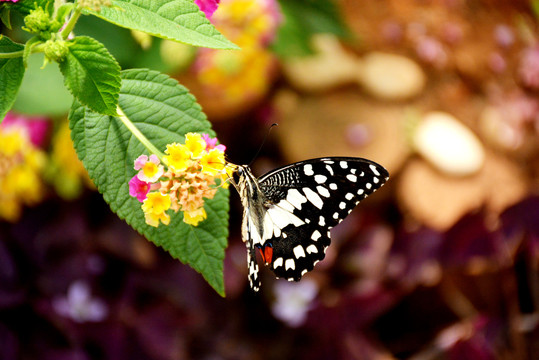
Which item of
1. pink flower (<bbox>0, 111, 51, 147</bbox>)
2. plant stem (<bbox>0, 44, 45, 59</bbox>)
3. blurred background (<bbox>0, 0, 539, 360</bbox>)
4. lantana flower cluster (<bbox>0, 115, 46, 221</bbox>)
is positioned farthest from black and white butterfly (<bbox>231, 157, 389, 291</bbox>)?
pink flower (<bbox>0, 111, 51, 147</bbox>)

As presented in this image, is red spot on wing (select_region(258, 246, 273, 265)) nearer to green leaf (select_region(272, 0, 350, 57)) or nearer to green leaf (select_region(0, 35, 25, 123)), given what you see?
green leaf (select_region(0, 35, 25, 123))

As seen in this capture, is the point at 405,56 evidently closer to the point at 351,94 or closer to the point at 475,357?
the point at 351,94

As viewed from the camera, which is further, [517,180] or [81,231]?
[517,180]

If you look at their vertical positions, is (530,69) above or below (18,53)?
below

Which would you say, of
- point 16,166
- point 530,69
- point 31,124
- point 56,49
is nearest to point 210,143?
point 56,49

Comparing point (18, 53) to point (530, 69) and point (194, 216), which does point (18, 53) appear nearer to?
point (194, 216)

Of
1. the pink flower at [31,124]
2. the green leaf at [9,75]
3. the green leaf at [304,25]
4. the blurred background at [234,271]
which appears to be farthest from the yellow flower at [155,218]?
the green leaf at [304,25]

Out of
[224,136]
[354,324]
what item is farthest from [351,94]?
[354,324]
